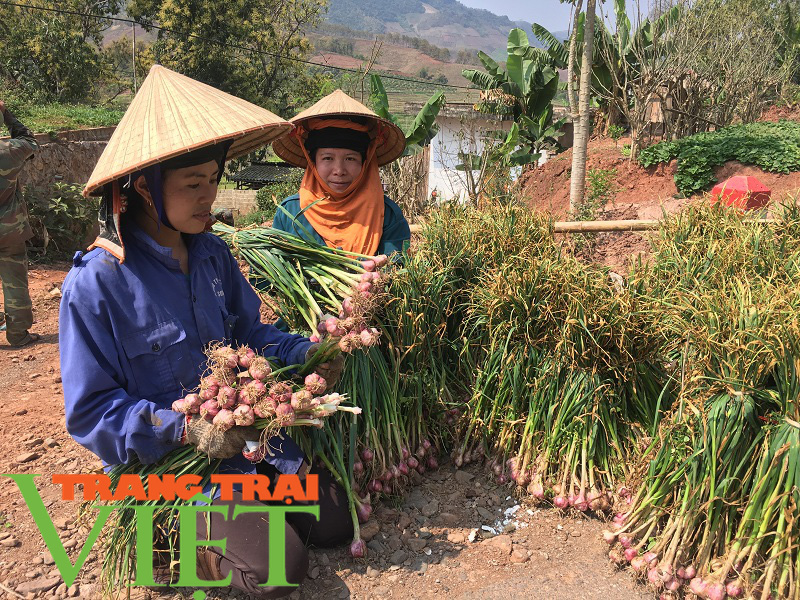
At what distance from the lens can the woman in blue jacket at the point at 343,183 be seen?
298 centimetres

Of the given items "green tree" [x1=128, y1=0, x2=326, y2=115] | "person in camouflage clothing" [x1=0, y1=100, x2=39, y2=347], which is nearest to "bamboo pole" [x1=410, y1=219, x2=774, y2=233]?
"person in camouflage clothing" [x1=0, y1=100, x2=39, y2=347]

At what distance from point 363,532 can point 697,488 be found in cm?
117

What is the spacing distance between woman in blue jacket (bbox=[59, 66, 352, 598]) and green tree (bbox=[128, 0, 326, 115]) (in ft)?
64.2

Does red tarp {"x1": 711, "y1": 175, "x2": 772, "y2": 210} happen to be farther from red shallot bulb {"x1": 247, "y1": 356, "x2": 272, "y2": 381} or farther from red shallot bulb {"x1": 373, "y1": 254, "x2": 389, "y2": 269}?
red shallot bulb {"x1": 247, "y1": 356, "x2": 272, "y2": 381}

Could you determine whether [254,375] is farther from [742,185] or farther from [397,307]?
[742,185]

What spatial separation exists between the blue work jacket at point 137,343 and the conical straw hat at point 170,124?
0.26 meters

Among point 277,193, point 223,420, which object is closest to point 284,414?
point 223,420

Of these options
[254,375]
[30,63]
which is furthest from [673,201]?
[30,63]

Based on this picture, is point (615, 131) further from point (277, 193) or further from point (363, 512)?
point (363, 512)

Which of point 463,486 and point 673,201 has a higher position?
point 673,201

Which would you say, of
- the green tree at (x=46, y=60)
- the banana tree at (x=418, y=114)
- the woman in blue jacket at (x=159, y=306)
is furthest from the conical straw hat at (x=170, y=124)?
the green tree at (x=46, y=60)

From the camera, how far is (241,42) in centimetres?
2031

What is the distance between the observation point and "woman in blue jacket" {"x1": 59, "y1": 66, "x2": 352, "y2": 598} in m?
1.79

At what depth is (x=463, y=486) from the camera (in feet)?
8.71
